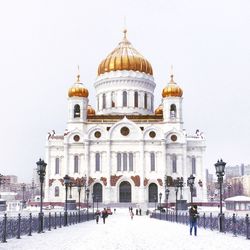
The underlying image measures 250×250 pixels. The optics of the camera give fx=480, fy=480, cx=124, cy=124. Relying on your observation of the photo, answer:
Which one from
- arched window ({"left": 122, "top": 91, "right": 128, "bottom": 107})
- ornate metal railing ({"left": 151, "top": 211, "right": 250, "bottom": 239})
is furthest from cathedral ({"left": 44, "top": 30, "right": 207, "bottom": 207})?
ornate metal railing ({"left": 151, "top": 211, "right": 250, "bottom": 239})

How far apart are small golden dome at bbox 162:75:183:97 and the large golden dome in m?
7.05

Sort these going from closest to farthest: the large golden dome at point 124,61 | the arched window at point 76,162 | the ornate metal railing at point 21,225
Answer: the ornate metal railing at point 21,225
the arched window at point 76,162
the large golden dome at point 124,61

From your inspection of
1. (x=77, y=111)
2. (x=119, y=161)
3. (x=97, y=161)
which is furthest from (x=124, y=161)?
(x=77, y=111)

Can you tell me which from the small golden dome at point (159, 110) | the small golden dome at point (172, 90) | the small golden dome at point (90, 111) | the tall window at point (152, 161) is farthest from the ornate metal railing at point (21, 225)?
the small golden dome at point (159, 110)

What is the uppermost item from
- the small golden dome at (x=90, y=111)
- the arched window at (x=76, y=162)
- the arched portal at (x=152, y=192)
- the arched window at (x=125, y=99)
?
the arched window at (x=125, y=99)

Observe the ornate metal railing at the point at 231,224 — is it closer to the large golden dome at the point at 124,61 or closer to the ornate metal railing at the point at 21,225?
the ornate metal railing at the point at 21,225

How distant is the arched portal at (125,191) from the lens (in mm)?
68625

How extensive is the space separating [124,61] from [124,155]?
646 inches

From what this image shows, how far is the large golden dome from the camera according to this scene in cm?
7700

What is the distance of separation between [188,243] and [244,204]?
159ft

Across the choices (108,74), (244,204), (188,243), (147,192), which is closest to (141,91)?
(108,74)

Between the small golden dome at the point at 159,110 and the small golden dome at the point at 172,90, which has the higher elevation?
the small golden dome at the point at 172,90

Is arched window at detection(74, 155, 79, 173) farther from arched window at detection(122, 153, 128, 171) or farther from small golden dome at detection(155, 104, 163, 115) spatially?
small golden dome at detection(155, 104, 163, 115)

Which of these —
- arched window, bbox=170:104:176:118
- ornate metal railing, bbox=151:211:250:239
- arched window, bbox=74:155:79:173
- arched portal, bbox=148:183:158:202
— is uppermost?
arched window, bbox=170:104:176:118
